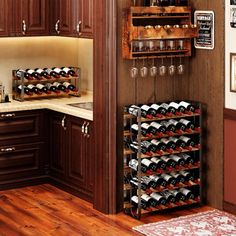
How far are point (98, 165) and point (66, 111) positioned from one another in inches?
31.8

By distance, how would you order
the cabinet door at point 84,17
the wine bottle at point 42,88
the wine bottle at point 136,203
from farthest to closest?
the wine bottle at point 42,88 → the cabinet door at point 84,17 → the wine bottle at point 136,203

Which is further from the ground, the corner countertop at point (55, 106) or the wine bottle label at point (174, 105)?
the wine bottle label at point (174, 105)

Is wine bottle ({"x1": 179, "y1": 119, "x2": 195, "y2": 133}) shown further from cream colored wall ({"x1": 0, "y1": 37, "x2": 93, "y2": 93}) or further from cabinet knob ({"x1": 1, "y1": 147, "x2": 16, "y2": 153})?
cabinet knob ({"x1": 1, "y1": 147, "x2": 16, "y2": 153})

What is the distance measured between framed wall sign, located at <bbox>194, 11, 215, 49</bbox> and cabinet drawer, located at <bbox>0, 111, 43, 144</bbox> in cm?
190

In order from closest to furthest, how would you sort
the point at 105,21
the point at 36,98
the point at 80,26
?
1. the point at 105,21
2. the point at 80,26
3. the point at 36,98

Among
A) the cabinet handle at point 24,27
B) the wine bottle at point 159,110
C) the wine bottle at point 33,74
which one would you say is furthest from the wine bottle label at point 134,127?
the cabinet handle at point 24,27

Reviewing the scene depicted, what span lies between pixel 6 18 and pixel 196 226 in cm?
296

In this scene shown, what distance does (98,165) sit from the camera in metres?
6.58

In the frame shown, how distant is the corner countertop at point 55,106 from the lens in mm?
6895

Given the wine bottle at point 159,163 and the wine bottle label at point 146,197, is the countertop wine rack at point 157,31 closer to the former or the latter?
the wine bottle at point 159,163

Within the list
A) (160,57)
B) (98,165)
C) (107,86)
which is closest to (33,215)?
(98,165)

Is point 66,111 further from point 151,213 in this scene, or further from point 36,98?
point 151,213

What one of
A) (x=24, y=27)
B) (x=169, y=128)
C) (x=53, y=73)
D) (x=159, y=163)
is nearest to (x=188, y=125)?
(x=169, y=128)

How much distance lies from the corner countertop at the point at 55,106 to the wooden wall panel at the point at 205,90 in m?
0.52
